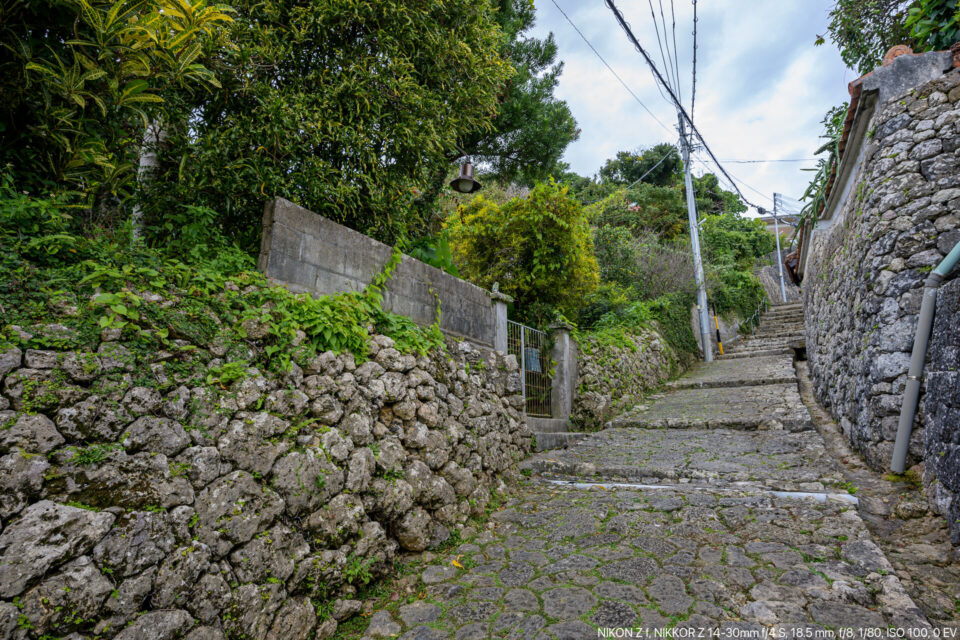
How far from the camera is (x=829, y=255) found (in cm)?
686

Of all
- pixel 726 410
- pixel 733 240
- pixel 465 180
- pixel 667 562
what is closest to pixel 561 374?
pixel 726 410

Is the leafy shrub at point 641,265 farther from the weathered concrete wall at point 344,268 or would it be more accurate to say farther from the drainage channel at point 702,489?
the weathered concrete wall at point 344,268

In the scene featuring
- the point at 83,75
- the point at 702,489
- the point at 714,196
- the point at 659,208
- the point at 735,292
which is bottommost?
the point at 702,489

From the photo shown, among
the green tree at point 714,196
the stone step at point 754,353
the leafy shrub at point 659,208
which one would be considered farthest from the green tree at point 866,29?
the green tree at point 714,196

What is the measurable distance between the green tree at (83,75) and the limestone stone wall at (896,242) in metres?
5.49

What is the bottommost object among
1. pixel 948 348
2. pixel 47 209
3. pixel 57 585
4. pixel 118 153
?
pixel 57 585

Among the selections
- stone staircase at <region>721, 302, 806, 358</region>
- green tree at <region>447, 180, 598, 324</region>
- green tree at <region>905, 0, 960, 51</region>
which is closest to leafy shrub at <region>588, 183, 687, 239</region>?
stone staircase at <region>721, 302, 806, 358</region>

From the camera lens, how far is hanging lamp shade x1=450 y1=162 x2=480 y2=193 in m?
5.52

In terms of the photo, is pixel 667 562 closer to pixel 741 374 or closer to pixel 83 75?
pixel 83 75

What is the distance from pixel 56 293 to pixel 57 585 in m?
1.24

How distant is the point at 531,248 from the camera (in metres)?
7.65

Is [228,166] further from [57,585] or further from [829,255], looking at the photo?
[829,255]

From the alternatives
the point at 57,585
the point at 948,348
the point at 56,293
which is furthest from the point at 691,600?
the point at 56,293

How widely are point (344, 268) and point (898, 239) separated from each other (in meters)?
5.14
